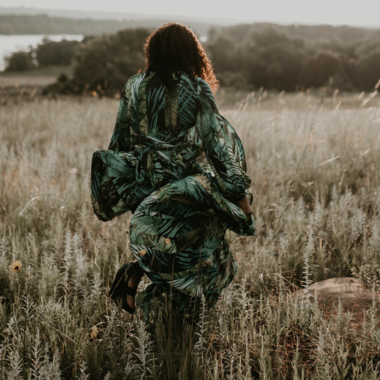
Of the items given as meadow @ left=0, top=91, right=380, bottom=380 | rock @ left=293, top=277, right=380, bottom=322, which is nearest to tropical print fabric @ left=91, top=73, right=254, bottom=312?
meadow @ left=0, top=91, right=380, bottom=380

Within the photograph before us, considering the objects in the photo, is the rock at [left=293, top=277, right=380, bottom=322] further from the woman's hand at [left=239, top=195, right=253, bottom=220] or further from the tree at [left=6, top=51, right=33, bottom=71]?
the tree at [left=6, top=51, right=33, bottom=71]

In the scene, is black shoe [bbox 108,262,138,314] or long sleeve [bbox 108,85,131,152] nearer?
black shoe [bbox 108,262,138,314]

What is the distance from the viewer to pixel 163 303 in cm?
197

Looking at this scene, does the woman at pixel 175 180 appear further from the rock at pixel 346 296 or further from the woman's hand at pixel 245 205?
the rock at pixel 346 296

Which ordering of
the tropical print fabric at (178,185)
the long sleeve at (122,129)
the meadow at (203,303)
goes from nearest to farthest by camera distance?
the meadow at (203,303), the tropical print fabric at (178,185), the long sleeve at (122,129)

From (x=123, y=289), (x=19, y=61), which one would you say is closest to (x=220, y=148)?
(x=123, y=289)

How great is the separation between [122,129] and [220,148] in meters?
0.68

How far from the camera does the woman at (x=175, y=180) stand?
5.86ft

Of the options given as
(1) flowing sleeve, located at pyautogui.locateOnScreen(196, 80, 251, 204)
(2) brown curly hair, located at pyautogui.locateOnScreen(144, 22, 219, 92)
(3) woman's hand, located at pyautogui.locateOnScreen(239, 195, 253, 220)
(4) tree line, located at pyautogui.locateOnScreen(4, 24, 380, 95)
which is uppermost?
(4) tree line, located at pyautogui.locateOnScreen(4, 24, 380, 95)

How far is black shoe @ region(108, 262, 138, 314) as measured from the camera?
1972 millimetres

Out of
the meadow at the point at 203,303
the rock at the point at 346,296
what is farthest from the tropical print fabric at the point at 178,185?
the rock at the point at 346,296

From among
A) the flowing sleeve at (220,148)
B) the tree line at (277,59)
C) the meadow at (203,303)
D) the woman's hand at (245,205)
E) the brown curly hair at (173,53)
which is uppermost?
the tree line at (277,59)

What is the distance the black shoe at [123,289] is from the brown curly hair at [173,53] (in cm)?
112

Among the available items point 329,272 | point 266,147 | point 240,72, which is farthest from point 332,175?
point 240,72
